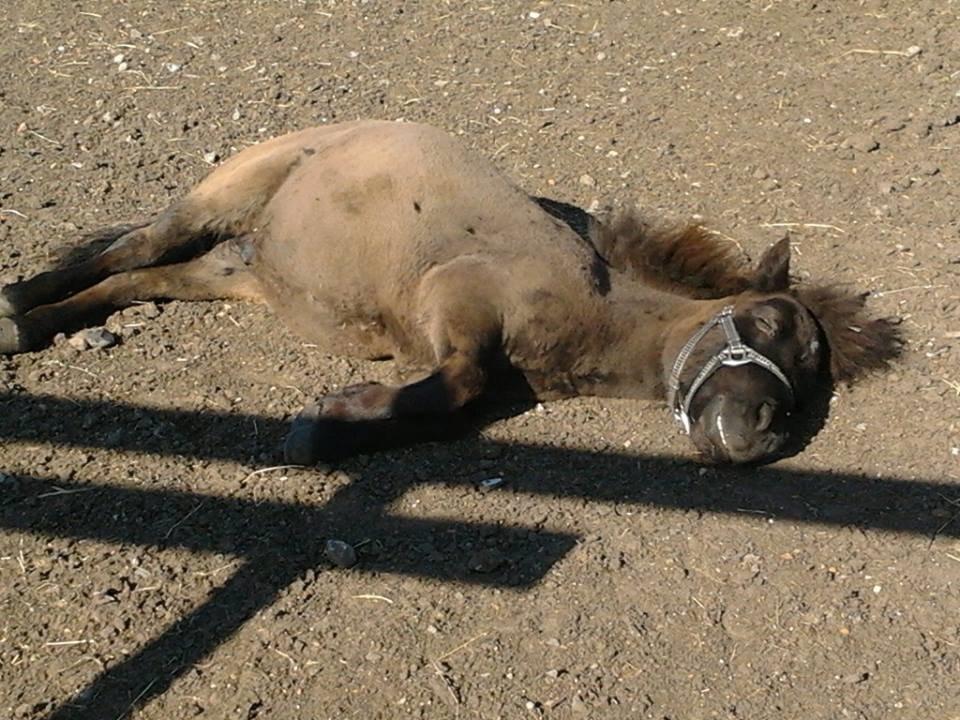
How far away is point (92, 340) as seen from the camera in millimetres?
5527

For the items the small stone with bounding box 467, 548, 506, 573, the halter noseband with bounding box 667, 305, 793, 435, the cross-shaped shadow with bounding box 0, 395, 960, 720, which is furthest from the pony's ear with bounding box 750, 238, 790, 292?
the small stone with bounding box 467, 548, 506, 573

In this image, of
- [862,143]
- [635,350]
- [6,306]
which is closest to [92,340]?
[6,306]

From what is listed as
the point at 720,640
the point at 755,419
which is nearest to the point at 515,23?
the point at 755,419

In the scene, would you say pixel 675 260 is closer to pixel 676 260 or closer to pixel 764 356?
pixel 676 260

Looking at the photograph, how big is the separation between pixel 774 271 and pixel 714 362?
2.18 ft

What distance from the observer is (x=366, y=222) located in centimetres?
547

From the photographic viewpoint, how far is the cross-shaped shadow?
4242 mm

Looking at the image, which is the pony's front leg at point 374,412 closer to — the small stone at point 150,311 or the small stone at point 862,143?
the small stone at point 150,311

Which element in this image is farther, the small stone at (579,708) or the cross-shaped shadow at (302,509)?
the cross-shaped shadow at (302,509)

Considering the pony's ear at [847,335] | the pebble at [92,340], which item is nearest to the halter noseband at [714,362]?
the pony's ear at [847,335]

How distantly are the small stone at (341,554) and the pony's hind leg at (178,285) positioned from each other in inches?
70.5

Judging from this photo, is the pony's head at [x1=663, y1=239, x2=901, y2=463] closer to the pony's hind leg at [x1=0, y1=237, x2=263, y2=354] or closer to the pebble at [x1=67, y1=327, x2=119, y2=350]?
the pony's hind leg at [x1=0, y1=237, x2=263, y2=354]

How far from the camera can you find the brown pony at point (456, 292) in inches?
195

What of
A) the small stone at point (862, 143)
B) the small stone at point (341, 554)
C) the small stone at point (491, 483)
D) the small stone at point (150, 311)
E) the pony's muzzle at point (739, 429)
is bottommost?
the small stone at point (491, 483)
